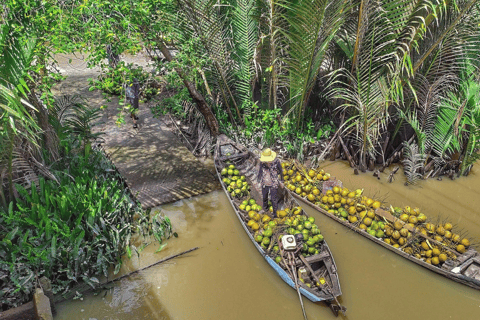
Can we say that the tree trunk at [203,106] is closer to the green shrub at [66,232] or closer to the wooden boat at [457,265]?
the green shrub at [66,232]

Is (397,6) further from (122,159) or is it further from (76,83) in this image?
(76,83)

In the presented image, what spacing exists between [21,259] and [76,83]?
24.5 feet

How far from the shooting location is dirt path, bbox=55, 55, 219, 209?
7.02 m

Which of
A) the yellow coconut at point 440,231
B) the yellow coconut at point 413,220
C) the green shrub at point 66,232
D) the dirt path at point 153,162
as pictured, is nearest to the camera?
the green shrub at point 66,232

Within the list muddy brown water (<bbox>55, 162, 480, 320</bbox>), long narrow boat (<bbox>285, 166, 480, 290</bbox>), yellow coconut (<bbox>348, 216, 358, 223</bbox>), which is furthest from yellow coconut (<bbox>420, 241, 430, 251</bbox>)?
yellow coconut (<bbox>348, 216, 358, 223</bbox>)

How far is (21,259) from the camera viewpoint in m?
4.92

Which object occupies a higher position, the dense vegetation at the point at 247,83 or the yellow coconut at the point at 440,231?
the dense vegetation at the point at 247,83

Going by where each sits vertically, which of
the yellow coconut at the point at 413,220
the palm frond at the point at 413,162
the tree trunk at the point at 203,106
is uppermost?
the tree trunk at the point at 203,106

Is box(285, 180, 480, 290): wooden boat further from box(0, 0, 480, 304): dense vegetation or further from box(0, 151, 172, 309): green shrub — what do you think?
box(0, 151, 172, 309): green shrub

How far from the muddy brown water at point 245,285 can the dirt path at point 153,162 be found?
1.91 feet

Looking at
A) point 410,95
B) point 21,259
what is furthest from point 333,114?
point 21,259

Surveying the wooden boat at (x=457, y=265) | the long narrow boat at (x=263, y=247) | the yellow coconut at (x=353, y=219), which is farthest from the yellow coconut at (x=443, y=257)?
the long narrow boat at (x=263, y=247)

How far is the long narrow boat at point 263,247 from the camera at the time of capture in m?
4.78

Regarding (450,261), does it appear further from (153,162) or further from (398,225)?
(153,162)
